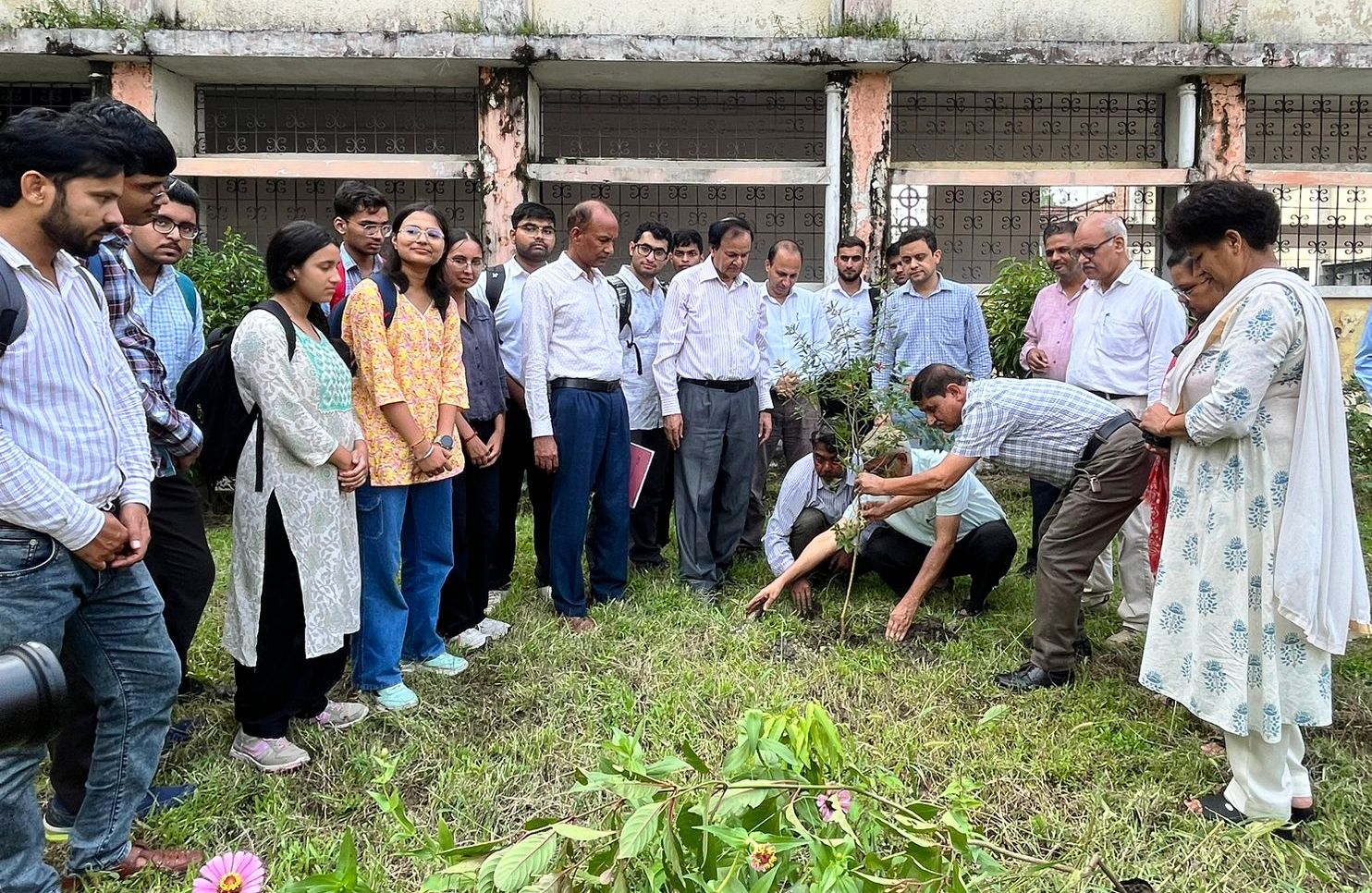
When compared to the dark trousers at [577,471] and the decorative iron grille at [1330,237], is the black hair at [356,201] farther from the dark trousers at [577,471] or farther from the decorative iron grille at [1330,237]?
the decorative iron grille at [1330,237]

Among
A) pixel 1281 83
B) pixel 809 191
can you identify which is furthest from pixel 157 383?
pixel 1281 83

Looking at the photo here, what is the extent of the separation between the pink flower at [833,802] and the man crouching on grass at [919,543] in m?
2.54

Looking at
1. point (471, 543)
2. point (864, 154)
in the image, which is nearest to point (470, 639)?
point (471, 543)

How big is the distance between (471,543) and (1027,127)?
27.3 ft

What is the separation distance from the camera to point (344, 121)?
9.80 metres

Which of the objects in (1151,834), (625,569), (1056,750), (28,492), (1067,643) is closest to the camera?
(28,492)

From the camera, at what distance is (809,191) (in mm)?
9984

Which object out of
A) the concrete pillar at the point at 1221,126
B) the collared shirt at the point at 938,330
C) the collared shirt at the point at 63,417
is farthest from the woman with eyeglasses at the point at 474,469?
the concrete pillar at the point at 1221,126

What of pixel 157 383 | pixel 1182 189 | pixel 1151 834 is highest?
pixel 1182 189

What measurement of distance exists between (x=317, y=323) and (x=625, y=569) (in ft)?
6.58

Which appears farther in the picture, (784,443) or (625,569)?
(784,443)

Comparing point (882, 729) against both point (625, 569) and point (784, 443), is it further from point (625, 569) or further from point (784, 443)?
point (784, 443)

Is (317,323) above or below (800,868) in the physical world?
above

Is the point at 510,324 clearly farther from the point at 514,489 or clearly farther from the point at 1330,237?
the point at 1330,237
